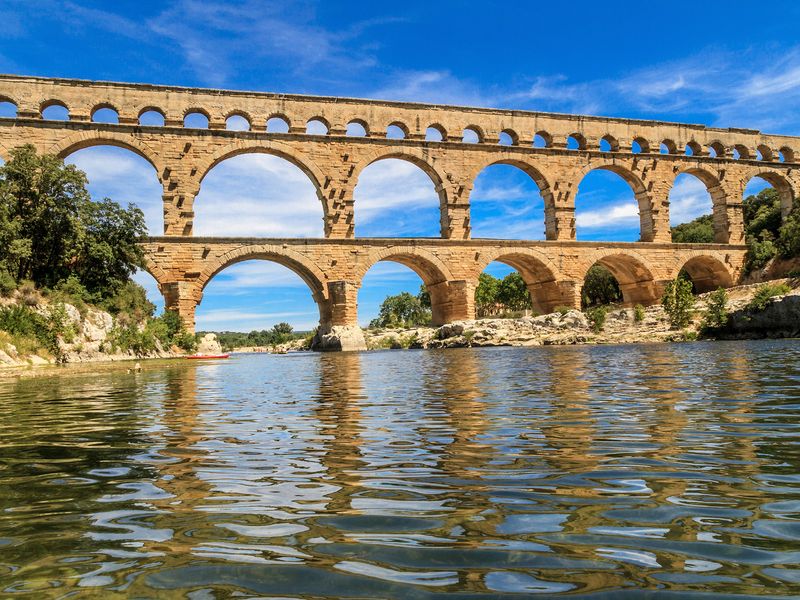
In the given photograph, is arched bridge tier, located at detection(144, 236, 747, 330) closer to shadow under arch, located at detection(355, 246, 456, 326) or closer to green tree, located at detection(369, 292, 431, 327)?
shadow under arch, located at detection(355, 246, 456, 326)

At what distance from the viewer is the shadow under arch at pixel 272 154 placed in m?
28.9

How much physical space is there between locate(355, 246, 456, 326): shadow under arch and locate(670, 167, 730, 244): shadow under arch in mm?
17329

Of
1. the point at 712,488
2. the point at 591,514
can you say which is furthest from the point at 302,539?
the point at 712,488

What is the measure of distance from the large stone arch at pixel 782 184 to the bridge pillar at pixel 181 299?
3327 cm

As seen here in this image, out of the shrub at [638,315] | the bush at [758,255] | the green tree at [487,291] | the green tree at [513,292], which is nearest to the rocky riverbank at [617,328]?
the shrub at [638,315]

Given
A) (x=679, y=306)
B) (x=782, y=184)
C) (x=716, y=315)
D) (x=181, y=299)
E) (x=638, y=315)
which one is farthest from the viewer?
(x=782, y=184)

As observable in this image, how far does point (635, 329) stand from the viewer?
29891 millimetres

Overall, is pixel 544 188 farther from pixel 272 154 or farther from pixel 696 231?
pixel 696 231

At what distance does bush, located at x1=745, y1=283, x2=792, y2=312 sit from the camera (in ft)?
85.0

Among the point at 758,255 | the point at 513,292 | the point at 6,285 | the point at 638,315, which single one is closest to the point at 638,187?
the point at 758,255

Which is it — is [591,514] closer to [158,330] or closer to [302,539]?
[302,539]

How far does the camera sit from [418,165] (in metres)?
32.7

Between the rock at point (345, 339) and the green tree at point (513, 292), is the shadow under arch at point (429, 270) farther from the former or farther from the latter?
the green tree at point (513, 292)

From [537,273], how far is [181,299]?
18.4 metres
